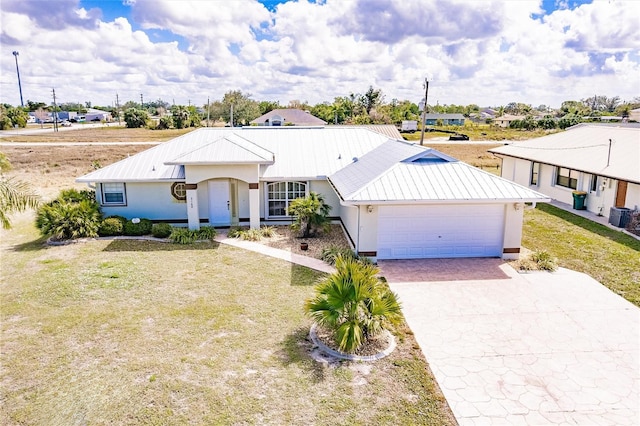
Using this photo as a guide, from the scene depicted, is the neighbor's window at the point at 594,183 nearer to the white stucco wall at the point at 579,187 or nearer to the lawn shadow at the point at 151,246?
the white stucco wall at the point at 579,187

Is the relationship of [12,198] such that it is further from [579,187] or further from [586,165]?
[579,187]

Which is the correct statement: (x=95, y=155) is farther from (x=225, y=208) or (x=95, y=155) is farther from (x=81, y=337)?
(x=81, y=337)

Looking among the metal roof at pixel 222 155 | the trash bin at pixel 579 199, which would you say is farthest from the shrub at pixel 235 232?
the trash bin at pixel 579 199

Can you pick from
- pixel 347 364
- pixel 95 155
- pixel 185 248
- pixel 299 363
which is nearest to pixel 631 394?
pixel 347 364

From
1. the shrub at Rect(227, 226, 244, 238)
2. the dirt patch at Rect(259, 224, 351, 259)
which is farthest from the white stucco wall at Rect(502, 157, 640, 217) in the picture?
the shrub at Rect(227, 226, 244, 238)

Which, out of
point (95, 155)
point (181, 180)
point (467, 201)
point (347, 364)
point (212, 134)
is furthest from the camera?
point (95, 155)

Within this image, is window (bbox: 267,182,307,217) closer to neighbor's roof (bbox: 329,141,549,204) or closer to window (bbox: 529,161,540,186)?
neighbor's roof (bbox: 329,141,549,204)
